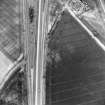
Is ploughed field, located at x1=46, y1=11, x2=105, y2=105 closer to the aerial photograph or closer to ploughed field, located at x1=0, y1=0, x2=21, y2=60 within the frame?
the aerial photograph

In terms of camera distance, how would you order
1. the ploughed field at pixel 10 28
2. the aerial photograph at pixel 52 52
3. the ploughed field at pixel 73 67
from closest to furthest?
the aerial photograph at pixel 52 52
the ploughed field at pixel 73 67
the ploughed field at pixel 10 28

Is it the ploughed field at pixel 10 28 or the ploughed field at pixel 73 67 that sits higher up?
the ploughed field at pixel 10 28

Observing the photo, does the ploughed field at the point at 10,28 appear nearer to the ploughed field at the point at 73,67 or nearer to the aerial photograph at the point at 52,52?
the aerial photograph at the point at 52,52

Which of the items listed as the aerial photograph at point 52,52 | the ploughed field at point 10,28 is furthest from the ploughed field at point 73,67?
the ploughed field at point 10,28

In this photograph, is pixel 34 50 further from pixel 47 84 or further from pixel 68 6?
pixel 68 6

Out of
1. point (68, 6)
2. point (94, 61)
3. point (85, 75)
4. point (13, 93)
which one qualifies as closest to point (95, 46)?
point (94, 61)

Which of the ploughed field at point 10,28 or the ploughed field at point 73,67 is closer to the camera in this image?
the ploughed field at point 73,67

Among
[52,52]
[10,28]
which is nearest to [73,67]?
[52,52]
